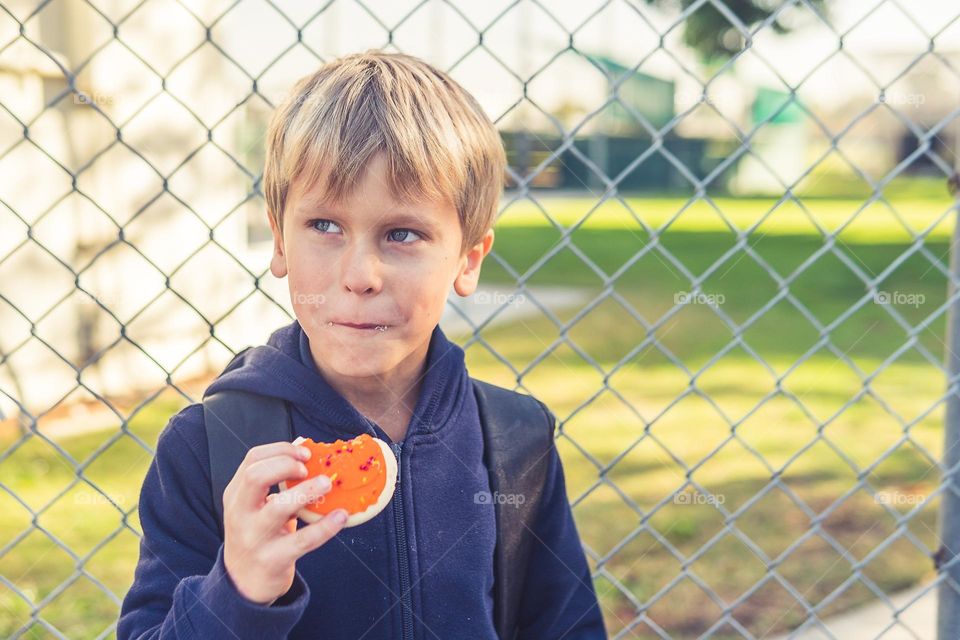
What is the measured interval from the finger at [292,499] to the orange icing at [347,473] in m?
0.03

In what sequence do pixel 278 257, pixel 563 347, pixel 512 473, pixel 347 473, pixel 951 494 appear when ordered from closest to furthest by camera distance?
pixel 347 473
pixel 278 257
pixel 512 473
pixel 951 494
pixel 563 347

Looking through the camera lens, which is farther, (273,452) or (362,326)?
(362,326)

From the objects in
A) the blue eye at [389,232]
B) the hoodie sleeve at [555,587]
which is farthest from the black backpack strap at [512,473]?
the blue eye at [389,232]

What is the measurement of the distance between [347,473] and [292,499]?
0.12m

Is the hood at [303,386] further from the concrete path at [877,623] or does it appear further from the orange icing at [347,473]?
the concrete path at [877,623]

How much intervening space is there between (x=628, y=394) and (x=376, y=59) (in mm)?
4140

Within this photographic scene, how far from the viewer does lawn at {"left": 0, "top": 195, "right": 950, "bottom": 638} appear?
231cm

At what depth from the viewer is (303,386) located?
144cm

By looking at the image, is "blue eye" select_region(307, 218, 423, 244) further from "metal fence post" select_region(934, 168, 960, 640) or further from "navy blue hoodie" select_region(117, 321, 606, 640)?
"metal fence post" select_region(934, 168, 960, 640)

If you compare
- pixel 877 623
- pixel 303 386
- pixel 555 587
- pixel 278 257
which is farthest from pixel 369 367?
pixel 877 623

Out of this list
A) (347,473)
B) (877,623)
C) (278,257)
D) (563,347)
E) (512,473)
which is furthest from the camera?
(563,347)

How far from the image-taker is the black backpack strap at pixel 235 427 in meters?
1.36

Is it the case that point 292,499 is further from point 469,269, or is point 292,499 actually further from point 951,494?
point 951,494

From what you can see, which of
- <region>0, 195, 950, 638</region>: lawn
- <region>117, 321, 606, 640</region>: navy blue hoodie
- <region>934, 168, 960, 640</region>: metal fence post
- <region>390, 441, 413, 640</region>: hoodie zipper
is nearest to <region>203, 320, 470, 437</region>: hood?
<region>117, 321, 606, 640</region>: navy blue hoodie
